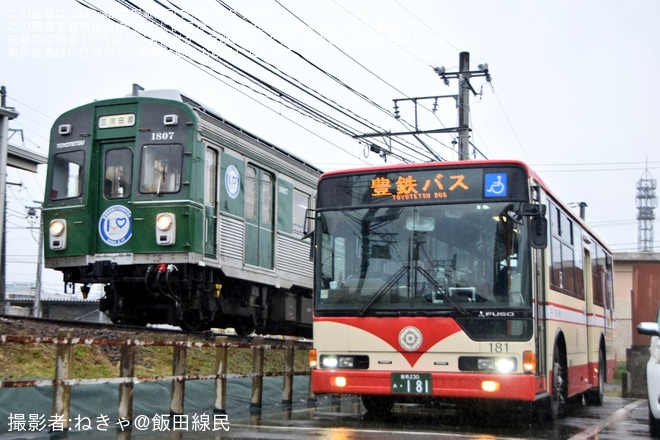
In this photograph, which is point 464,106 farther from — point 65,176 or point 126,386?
point 126,386

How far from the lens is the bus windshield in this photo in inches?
345

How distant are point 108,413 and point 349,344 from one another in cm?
262

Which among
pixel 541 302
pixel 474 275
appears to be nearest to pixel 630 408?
pixel 541 302

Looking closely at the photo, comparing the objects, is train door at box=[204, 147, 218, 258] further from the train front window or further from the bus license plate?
the bus license plate

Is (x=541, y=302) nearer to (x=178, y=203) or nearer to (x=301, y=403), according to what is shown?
(x=301, y=403)

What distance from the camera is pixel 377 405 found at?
1046 cm

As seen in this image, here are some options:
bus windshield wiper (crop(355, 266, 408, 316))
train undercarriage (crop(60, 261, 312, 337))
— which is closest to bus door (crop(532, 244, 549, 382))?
bus windshield wiper (crop(355, 266, 408, 316))

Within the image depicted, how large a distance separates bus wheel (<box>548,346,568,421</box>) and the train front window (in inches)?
256

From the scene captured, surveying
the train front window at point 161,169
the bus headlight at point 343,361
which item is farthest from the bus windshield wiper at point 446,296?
the train front window at point 161,169

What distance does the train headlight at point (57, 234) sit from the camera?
555 inches

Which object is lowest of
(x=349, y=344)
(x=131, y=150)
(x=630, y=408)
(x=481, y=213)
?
(x=630, y=408)

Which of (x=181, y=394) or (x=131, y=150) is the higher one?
(x=131, y=150)

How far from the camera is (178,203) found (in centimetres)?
1349

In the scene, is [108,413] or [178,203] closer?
[108,413]
